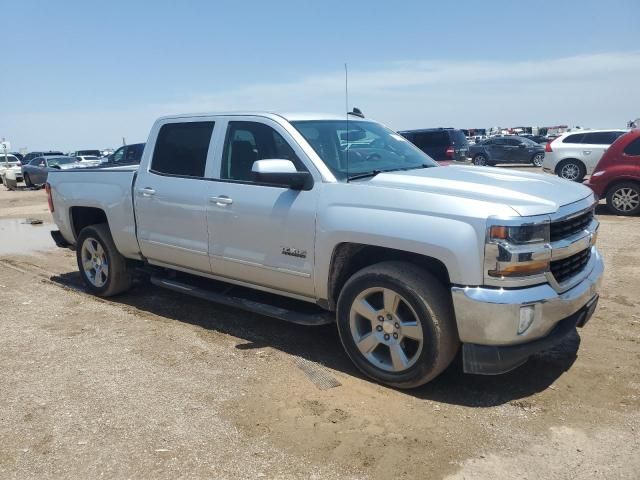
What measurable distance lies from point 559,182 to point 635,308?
2077 mm

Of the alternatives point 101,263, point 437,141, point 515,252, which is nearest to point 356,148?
point 515,252

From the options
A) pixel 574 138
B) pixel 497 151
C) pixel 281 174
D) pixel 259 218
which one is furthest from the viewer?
pixel 497 151

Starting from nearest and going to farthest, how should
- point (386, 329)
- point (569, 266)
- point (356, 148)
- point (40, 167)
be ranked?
1. point (569, 266)
2. point (386, 329)
3. point (356, 148)
4. point (40, 167)

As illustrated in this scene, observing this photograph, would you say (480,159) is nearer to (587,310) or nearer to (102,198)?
(102,198)

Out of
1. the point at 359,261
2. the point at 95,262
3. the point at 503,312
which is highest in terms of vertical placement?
the point at 359,261

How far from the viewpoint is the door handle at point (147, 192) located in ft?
17.2

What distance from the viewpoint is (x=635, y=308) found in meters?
5.39

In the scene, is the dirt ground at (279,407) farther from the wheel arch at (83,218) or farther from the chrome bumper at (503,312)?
the wheel arch at (83,218)

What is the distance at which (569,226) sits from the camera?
3.61m

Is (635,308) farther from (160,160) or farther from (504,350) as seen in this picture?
(160,160)

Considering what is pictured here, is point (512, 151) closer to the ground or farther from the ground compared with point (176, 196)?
closer to the ground

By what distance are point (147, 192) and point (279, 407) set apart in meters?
2.62

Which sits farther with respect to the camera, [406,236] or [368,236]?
[368,236]

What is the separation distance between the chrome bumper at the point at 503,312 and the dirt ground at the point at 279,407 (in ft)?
1.67
